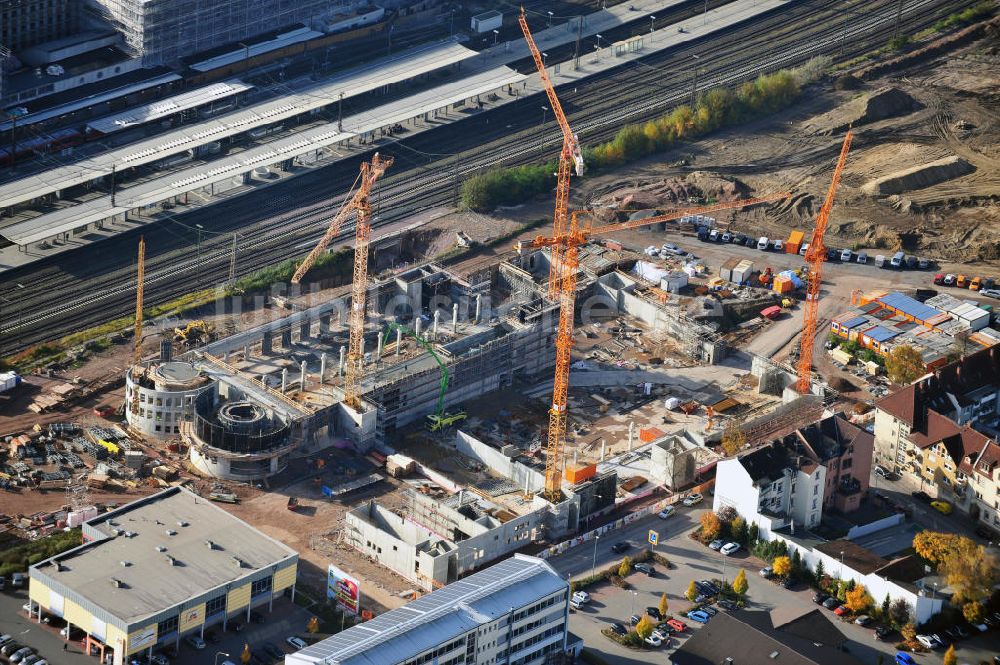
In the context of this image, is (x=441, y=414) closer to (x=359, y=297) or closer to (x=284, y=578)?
(x=359, y=297)

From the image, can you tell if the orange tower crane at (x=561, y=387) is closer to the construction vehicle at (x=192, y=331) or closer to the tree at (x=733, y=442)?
the tree at (x=733, y=442)

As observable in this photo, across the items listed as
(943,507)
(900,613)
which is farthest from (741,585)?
(943,507)

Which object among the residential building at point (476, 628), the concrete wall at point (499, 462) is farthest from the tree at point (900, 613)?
the concrete wall at point (499, 462)

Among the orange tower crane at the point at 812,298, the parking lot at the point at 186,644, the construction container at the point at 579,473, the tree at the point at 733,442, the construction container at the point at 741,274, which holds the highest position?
the orange tower crane at the point at 812,298

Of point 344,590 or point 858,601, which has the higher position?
point 858,601

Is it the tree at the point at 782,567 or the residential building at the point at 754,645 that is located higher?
the residential building at the point at 754,645

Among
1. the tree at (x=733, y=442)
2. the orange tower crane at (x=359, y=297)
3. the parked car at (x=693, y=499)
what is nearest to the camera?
the parked car at (x=693, y=499)

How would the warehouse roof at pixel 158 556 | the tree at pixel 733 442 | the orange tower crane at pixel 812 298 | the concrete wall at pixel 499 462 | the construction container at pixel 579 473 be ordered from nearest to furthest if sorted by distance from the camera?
the warehouse roof at pixel 158 556 < the construction container at pixel 579 473 < the concrete wall at pixel 499 462 < the tree at pixel 733 442 < the orange tower crane at pixel 812 298
